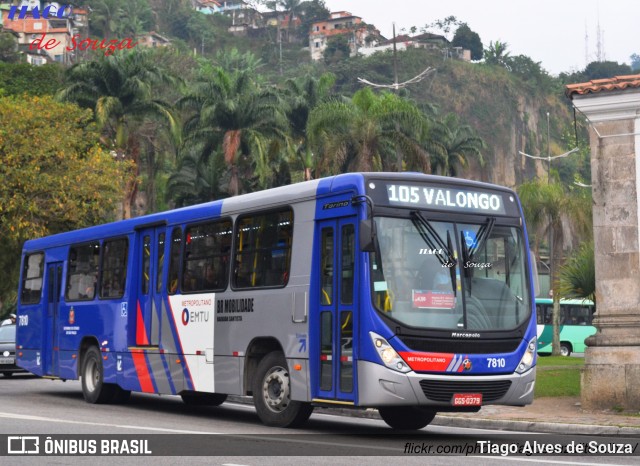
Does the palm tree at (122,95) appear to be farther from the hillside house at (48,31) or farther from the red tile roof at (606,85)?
the hillside house at (48,31)

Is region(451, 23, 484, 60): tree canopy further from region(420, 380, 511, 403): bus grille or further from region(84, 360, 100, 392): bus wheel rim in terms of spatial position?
region(420, 380, 511, 403): bus grille

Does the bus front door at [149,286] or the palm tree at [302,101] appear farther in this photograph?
the palm tree at [302,101]

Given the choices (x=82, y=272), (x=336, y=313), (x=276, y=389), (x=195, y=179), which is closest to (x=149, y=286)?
(x=82, y=272)

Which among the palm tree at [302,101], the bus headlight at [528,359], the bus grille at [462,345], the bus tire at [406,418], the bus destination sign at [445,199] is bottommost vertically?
the bus tire at [406,418]

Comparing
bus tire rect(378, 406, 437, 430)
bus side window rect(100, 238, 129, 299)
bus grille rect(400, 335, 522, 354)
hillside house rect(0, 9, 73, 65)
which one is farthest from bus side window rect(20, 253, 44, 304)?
hillside house rect(0, 9, 73, 65)

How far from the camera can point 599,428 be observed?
15.5 metres

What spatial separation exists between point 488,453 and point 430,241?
271 cm

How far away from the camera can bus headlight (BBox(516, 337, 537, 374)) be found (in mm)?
13508

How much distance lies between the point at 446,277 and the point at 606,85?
7.64m

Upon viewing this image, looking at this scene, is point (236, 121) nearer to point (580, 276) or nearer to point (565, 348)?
point (565, 348)

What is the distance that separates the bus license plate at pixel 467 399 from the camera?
42.2 feet

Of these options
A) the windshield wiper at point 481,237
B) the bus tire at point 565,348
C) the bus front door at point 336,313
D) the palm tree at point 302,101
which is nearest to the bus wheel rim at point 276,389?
the bus front door at point 336,313

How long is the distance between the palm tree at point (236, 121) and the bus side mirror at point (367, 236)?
40313mm

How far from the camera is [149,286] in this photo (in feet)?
59.1
